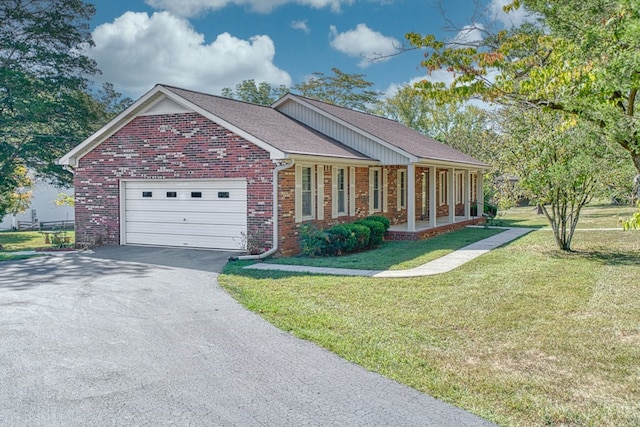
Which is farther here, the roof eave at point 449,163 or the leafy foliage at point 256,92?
the leafy foliage at point 256,92

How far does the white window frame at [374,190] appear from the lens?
1927 cm

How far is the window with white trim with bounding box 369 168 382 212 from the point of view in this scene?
19.3m

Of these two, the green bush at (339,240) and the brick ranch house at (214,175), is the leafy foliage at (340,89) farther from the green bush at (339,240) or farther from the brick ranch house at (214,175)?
the green bush at (339,240)

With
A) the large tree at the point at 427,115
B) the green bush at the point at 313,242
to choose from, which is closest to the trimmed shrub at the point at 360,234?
the green bush at the point at 313,242

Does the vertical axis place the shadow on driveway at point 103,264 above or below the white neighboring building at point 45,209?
below

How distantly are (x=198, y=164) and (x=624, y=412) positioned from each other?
12.3 m

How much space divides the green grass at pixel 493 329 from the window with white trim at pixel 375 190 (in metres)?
7.14

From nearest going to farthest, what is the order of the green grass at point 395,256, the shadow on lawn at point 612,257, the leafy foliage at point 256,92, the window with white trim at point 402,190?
the green grass at point 395,256
the shadow on lawn at point 612,257
the window with white trim at point 402,190
the leafy foliage at point 256,92

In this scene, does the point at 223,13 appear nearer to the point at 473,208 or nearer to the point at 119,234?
the point at 119,234

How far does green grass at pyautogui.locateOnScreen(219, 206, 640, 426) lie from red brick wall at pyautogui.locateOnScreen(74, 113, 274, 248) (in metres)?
2.80

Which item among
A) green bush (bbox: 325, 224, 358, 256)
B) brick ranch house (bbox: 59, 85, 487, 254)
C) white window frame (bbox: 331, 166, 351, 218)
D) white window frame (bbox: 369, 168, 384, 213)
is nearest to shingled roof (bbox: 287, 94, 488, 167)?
brick ranch house (bbox: 59, 85, 487, 254)

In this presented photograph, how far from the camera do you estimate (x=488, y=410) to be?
4.70 meters

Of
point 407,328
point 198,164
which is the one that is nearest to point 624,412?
point 407,328

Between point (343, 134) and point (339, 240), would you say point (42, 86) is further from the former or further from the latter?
point (339, 240)
